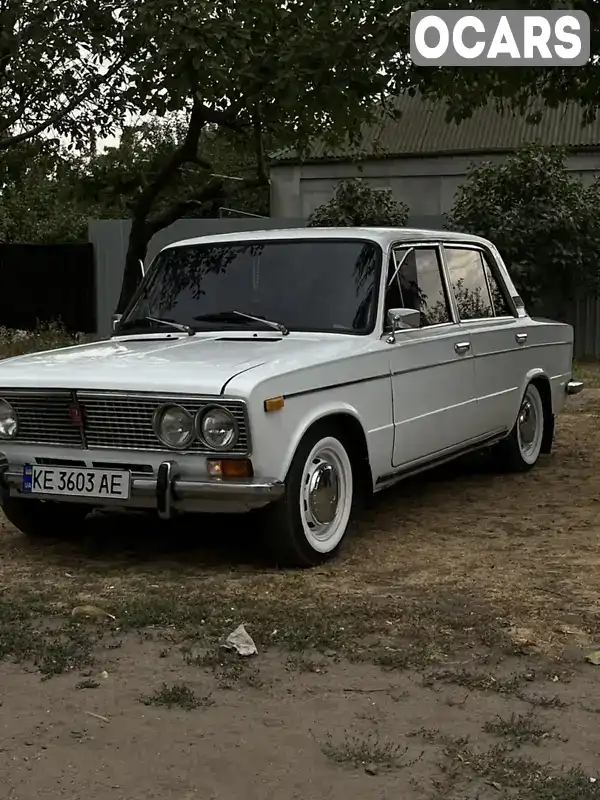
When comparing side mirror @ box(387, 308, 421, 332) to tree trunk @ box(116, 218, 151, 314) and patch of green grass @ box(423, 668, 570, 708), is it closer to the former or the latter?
patch of green grass @ box(423, 668, 570, 708)

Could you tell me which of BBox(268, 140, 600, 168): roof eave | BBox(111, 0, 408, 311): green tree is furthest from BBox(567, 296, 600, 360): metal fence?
BBox(268, 140, 600, 168): roof eave

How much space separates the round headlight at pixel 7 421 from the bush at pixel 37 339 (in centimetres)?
1154

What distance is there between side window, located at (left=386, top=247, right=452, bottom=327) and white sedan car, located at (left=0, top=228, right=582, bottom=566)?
0.05ft

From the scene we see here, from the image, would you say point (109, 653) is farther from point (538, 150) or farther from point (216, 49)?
point (538, 150)

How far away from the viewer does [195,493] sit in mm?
5387

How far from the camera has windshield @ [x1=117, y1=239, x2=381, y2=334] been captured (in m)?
6.46

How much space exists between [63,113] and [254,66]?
4.22m

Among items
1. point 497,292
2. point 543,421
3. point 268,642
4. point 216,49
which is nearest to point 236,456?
point 268,642

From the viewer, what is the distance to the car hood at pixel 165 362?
5.46 meters

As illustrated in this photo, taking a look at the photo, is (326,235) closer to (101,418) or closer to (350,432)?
(350,432)

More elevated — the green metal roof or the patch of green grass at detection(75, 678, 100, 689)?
the green metal roof

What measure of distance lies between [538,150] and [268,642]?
45.6 feet

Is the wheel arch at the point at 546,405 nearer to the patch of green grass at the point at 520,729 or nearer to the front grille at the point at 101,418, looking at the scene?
the front grille at the point at 101,418

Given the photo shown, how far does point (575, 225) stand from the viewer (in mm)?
16562
